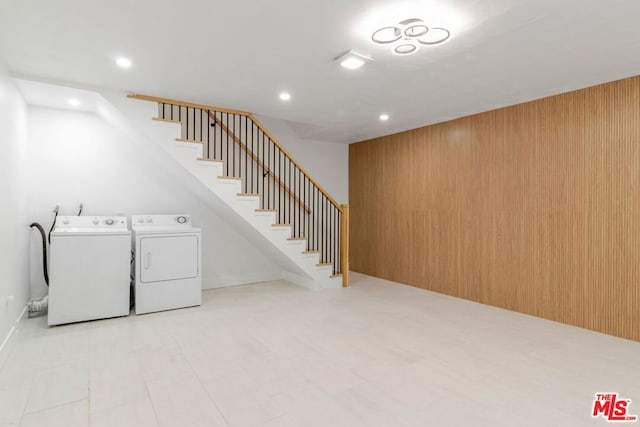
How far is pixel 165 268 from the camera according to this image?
4.11 meters

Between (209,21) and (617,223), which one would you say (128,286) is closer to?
(209,21)

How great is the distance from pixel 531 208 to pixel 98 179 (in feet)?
17.5

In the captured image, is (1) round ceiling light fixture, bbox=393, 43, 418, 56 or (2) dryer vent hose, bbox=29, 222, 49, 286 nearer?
(1) round ceiling light fixture, bbox=393, 43, 418, 56

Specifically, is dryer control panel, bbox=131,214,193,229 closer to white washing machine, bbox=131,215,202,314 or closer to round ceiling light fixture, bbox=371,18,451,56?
white washing machine, bbox=131,215,202,314

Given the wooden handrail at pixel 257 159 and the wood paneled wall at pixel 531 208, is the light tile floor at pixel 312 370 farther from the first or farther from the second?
the wooden handrail at pixel 257 159

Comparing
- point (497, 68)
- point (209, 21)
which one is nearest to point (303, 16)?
point (209, 21)

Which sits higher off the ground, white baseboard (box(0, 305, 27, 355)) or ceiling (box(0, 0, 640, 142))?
ceiling (box(0, 0, 640, 142))

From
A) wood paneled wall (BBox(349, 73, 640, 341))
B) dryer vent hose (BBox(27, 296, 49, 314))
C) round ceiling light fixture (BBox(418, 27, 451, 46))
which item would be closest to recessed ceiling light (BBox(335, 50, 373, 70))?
round ceiling light fixture (BBox(418, 27, 451, 46))

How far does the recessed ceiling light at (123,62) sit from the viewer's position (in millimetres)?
2959

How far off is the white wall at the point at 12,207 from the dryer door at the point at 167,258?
1.11 m


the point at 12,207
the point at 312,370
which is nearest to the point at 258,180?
the point at 12,207

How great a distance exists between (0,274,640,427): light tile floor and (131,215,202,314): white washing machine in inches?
9.9

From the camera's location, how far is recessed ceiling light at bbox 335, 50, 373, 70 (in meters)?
2.81

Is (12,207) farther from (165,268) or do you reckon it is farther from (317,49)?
(317,49)
